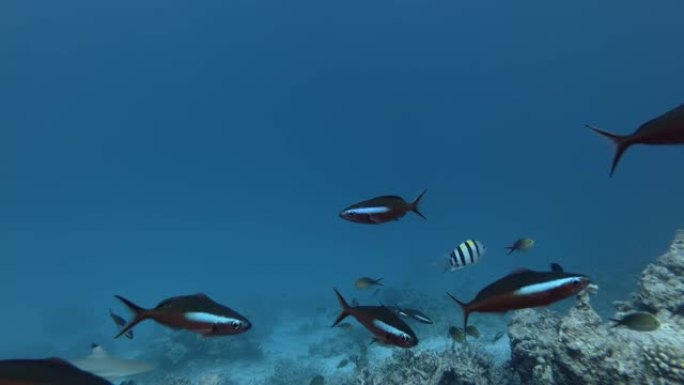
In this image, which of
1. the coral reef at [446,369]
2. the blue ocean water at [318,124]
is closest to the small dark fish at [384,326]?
the coral reef at [446,369]

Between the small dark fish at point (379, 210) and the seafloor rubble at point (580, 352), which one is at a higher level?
the small dark fish at point (379, 210)

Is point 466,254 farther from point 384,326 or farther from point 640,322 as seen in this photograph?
point 384,326

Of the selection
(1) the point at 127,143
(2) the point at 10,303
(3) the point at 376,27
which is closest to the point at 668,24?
(3) the point at 376,27

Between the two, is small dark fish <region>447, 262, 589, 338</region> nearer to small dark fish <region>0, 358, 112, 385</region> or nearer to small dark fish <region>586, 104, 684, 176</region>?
small dark fish <region>586, 104, 684, 176</region>

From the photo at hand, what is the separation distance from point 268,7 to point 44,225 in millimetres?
117599

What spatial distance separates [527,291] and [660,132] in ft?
4.29

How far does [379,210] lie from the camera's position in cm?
459

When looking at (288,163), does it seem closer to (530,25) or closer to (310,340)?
(530,25)

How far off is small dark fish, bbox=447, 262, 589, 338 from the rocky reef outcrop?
306 centimetres

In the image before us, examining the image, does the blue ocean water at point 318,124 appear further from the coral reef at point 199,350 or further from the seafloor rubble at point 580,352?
the seafloor rubble at point 580,352

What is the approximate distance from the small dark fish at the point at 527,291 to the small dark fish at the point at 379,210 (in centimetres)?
159

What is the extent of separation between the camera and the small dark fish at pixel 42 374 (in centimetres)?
226

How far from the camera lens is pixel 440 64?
522 ft

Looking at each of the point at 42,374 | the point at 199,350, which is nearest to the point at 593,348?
the point at 42,374
